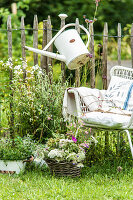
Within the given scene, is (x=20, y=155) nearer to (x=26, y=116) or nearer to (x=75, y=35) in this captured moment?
(x=26, y=116)

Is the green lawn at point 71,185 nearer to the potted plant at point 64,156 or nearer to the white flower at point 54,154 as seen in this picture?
the potted plant at point 64,156

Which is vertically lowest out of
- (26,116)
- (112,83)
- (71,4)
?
(26,116)

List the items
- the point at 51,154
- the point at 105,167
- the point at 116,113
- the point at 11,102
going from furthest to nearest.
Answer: the point at 11,102 < the point at 105,167 < the point at 116,113 < the point at 51,154

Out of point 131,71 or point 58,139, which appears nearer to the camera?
point 58,139

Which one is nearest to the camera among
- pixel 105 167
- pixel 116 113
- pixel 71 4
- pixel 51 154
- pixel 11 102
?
pixel 51 154

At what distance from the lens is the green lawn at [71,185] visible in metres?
2.94

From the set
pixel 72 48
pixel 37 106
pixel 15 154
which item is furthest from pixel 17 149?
pixel 72 48

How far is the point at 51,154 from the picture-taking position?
10.8ft

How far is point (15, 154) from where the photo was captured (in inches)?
→ 143

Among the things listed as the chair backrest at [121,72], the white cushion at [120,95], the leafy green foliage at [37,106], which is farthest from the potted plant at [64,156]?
the chair backrest at [121,72]

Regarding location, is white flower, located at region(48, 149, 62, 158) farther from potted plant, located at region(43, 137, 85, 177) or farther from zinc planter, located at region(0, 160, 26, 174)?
zinc planter, located at region(0, 160, 26, 174)

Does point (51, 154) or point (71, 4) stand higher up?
point (71, 4)

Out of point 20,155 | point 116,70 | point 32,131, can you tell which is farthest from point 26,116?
point 116,70

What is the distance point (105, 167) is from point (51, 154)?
727 mm
